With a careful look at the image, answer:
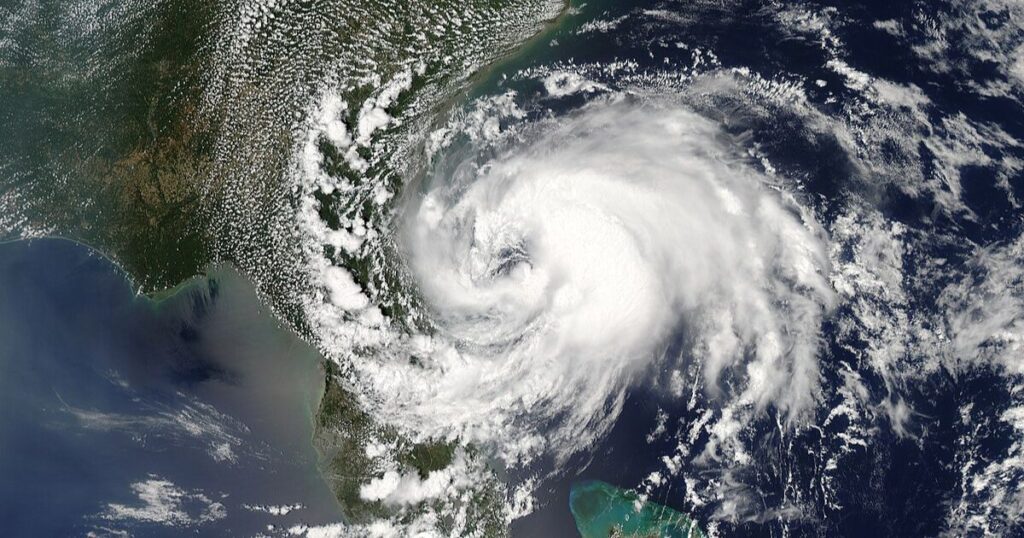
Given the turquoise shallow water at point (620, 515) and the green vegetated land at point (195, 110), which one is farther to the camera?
the turquoise shallow water at point (620, 515)

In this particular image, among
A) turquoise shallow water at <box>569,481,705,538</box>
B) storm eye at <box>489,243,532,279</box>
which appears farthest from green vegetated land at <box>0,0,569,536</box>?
turquoise shallow water at <box>569,481,705,538</box>

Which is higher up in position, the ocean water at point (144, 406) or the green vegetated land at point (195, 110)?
the green vegetated land at point (195, 110)

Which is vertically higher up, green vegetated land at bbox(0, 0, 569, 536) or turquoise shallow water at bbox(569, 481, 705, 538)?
green vegetated land at bbox(0, 0, 569, 536)

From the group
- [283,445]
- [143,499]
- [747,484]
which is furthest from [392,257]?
[747,484]

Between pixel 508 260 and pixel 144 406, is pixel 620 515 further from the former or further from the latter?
pixel 144 406

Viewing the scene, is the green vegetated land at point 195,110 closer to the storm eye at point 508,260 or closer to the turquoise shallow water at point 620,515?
the storm eye at point 508,260

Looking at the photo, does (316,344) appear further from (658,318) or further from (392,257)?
(658,318)

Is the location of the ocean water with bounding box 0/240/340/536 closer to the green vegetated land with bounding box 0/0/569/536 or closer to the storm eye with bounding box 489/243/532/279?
the green vegetated land with bounding box 0/0/569/536

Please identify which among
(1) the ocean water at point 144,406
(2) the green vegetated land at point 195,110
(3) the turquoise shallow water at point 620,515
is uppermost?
(2) the green vegetated land at point 195,110

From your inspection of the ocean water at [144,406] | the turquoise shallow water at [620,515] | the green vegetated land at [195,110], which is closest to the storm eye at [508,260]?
the green vegetated land at [195,110]
